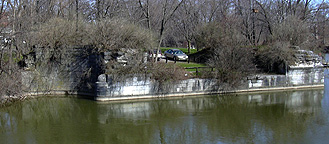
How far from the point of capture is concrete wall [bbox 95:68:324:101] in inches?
734

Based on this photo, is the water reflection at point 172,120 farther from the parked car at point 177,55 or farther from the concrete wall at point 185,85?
the parked car at point 177,55

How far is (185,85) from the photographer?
20297mm

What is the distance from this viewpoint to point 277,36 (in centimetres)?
2548

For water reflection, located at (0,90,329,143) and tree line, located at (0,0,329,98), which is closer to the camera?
water reflection, located at (0,90,329,143)

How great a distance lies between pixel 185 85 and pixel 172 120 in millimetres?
5388

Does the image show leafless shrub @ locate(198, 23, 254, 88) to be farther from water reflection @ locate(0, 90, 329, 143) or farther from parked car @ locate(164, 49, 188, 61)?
parked car @ locate(164, 49, 188, 61)

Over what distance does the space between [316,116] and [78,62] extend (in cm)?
1439

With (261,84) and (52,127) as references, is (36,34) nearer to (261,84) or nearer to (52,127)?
(52,127)

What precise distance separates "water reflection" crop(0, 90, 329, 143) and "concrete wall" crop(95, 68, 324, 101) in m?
0.81

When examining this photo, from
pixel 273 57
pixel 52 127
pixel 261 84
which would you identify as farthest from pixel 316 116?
pixel 52 127

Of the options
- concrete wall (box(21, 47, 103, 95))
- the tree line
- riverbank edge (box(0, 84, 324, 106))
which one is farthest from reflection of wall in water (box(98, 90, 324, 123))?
concrete wall (box(21, 47, 103, 95))

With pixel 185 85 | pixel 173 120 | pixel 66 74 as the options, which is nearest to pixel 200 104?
pixel 185 85

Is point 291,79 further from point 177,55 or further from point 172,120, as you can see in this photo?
point 172,120

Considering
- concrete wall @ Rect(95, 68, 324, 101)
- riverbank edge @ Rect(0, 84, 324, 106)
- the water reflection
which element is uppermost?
concrete wall @ Rect(95, 68, 324, 101)
